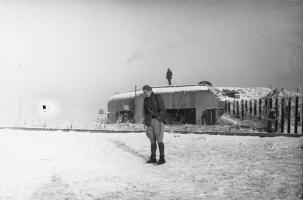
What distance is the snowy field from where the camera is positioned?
17.2 feet

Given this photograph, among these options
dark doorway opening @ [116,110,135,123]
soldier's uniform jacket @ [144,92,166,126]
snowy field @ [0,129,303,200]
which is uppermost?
soldier's uniform jacket @ [144,92,166,126]

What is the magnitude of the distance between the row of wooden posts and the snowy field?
10.1ft

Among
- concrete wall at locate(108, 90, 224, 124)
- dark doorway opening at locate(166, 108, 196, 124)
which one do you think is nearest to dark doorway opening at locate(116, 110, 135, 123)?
concrete wall at locate(108, 90, 224, 124)

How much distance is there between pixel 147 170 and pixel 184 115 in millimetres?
16846

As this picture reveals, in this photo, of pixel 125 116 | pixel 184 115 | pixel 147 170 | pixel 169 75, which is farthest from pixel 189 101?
pixel 147 170

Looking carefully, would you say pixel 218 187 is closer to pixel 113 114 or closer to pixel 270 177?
pixel 270 177

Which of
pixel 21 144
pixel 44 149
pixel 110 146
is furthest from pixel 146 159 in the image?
pixel 21 144

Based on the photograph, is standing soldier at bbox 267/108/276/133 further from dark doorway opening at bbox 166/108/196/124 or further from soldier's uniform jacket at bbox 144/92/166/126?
dark doorway opening at bbox 166/108/196/124

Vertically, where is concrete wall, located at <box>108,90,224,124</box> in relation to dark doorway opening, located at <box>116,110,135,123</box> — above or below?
above

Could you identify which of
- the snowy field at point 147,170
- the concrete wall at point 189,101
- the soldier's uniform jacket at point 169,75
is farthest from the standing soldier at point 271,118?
the soldier's uniform jacket at point 169,75

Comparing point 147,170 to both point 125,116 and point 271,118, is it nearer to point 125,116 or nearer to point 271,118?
point 271,118

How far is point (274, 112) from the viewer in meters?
13.9

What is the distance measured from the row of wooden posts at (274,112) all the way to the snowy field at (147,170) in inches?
121

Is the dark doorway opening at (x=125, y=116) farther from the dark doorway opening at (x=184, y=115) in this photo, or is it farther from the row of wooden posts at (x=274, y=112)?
the row of wooden posts at (x=274, y=112)
